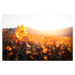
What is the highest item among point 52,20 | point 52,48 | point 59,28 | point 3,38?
point 52,20

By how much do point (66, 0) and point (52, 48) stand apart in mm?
1340

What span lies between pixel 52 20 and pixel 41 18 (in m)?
0.30

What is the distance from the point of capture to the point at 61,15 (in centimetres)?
291

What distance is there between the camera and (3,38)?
2939 mm

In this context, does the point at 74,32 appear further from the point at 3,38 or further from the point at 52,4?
the point at 3,38

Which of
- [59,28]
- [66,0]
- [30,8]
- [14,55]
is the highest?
[66,0]
